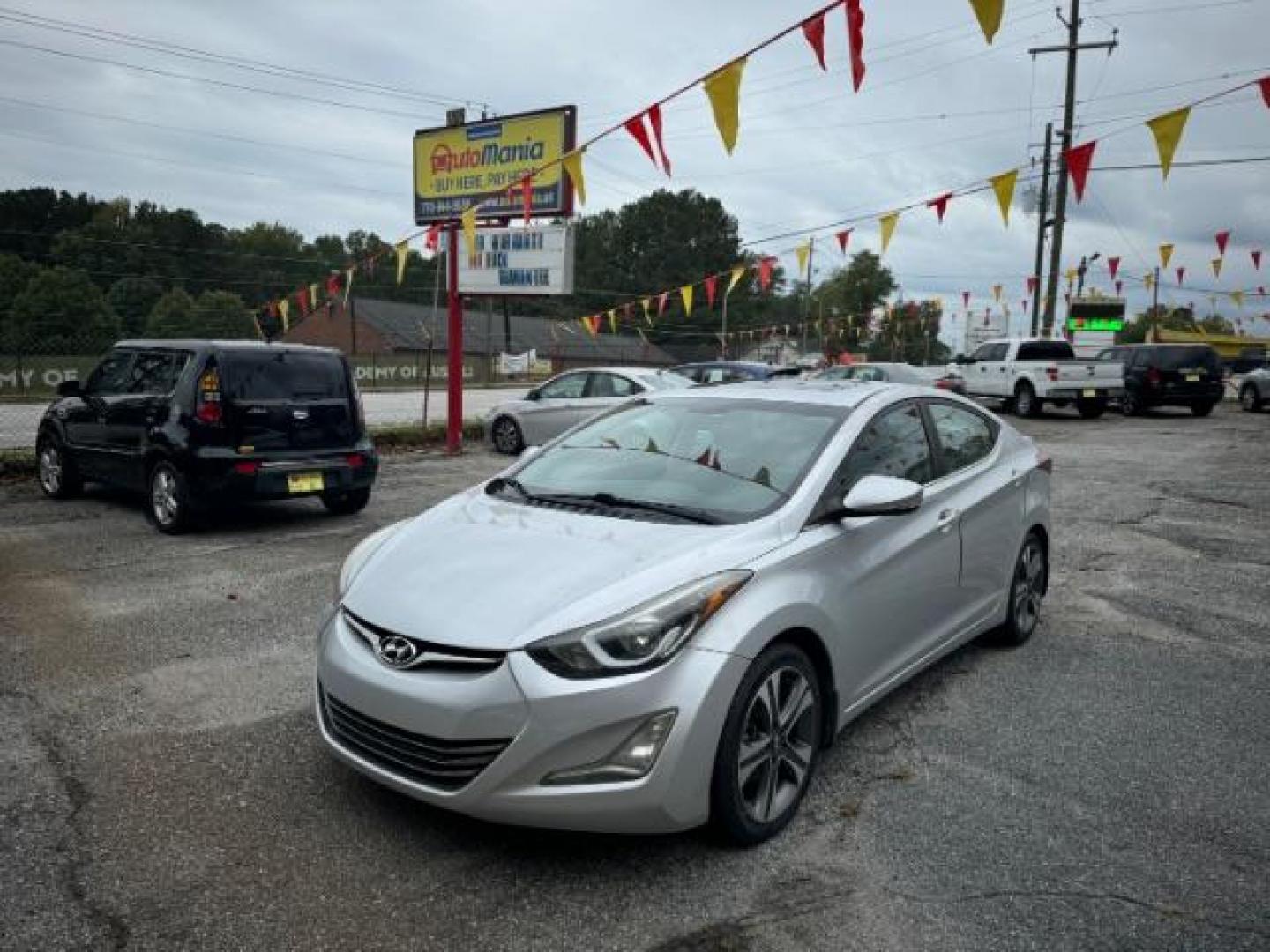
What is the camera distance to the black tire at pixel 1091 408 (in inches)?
853

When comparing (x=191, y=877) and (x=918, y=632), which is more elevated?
(x=918, y=632)

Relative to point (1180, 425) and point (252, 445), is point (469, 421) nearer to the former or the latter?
point (252, 445)

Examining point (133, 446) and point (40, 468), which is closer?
point (133, 446)

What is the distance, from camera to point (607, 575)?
2957 mm

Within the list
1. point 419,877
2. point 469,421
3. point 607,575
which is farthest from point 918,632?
point 469,421

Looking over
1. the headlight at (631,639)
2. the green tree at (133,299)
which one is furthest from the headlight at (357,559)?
the green tree at (133,299)

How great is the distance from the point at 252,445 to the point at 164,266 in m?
64.6

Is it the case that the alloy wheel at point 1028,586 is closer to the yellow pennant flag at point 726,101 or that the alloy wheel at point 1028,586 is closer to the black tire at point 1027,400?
the yellow pennant flag at point 726,101

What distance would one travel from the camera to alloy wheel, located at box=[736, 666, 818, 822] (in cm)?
297

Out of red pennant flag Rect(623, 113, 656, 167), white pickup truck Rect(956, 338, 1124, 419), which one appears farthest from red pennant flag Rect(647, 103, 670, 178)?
white pickup truck Rect(956, 338, 1124, 419)

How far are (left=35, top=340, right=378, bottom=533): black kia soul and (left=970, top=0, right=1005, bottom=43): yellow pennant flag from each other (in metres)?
5.82

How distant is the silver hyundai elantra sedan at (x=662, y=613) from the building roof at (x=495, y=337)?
53.6 m

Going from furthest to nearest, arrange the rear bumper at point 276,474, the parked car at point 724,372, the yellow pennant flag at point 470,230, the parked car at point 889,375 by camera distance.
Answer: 1. the parked car at point 889,375
2. the parked car at point 724,372
3. the yellow pennant flag at point 470,230
4. the rear bumper at point 276,474

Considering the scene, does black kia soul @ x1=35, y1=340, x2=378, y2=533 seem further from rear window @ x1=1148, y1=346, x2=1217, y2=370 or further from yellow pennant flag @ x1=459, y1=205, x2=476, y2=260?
rear window @ x1=1148, y1=346, x2=1217, y2=370
